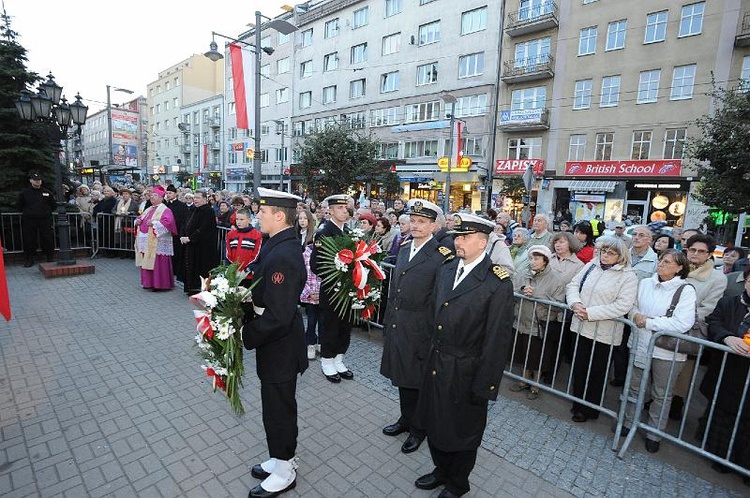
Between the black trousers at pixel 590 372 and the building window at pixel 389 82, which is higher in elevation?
the building window at pixel 389 82

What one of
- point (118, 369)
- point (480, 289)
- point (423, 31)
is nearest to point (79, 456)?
point (118, 369)

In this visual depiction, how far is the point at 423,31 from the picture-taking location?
1300 inches

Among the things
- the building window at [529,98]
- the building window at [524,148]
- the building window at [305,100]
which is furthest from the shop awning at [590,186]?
the building window at [305,100]

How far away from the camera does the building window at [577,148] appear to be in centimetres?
2544

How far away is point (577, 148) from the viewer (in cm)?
2567

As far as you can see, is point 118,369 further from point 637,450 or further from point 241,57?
point 241,57

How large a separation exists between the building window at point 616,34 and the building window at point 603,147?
5.25 metres

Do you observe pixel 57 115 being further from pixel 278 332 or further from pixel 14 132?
pixel 278 332

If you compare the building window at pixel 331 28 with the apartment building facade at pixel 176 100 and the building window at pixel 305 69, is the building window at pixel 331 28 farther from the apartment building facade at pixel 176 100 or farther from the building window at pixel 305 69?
the apartment building facade at pixel 176 100

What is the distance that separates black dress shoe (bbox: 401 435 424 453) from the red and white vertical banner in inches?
534

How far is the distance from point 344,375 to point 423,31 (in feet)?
114

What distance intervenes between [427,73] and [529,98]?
940 centimetres

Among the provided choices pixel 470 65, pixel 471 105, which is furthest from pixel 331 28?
pixel 471 105

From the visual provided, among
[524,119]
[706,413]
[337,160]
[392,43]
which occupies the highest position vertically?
[392,43]
